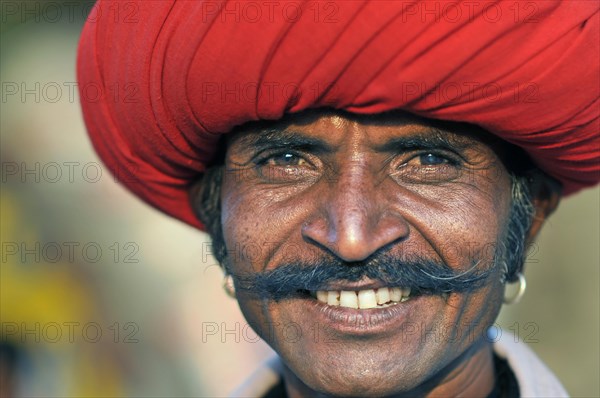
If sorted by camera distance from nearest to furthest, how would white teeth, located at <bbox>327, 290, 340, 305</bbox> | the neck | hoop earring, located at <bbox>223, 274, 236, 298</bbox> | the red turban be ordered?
the red turban
white teeth, located at <bbox>327, 290, 340, 305</bbox>
the neck
hoop earring, located at <bbox>223, 274, 236, 298</bbox>

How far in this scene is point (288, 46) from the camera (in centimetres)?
238

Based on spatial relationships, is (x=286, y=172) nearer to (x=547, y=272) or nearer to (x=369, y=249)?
(x=369, y=249)

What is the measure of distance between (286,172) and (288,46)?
16.1 inches

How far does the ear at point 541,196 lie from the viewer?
287cm

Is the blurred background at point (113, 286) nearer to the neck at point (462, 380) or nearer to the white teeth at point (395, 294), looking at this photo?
the neck at point (462, 380)

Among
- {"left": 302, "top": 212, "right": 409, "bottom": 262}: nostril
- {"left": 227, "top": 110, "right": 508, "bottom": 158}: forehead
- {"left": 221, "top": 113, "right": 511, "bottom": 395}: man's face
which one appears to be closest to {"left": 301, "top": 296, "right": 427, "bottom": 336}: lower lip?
{"left": 221, "top": 113, "right": 511, "bottom": 395}: man's face

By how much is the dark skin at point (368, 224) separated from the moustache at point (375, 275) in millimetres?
20

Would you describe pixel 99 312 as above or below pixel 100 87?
below

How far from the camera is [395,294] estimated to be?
8.51 feet

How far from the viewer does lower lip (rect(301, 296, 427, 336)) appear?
8.43 feet

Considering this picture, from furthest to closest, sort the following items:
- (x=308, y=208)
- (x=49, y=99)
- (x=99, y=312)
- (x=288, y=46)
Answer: (x=49, y=99), (x=99, y=312), (x=308, y=208), (x=288, y=46)

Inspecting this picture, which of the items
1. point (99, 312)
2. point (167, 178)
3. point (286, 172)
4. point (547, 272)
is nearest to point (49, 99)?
point (99, 312)

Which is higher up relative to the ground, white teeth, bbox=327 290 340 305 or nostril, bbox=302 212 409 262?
nostril, bbox=302 212 409 262

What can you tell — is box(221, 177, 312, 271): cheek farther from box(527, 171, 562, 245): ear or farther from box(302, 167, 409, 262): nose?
box(527, 171, 562, 245): ear
